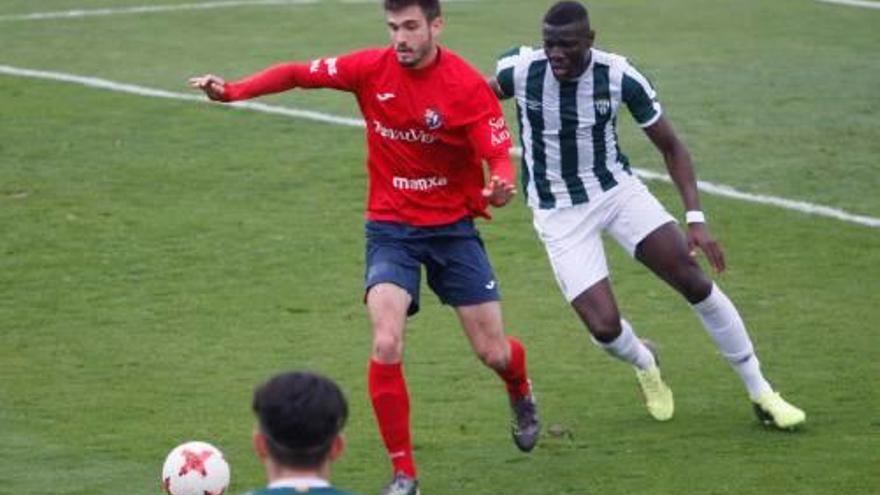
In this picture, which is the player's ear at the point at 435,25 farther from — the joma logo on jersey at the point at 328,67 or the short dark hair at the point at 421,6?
the joma logo on jersey at the point at 328,67

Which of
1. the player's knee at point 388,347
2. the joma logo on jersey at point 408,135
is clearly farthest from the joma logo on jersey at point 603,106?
the player's knee at point 388,347

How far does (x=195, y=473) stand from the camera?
970 centimetres

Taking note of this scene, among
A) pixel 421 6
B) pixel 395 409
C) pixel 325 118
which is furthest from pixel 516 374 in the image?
pixel 325 118

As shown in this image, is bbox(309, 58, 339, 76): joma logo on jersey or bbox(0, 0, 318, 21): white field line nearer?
bbox(309, 58, 339, 76): joma logo on jersey

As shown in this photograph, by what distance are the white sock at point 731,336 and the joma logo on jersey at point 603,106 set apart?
1.12 metres

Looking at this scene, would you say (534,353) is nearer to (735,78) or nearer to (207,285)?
(207,285)

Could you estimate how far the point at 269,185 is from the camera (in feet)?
62.3

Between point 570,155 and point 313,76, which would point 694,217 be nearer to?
point 570,155

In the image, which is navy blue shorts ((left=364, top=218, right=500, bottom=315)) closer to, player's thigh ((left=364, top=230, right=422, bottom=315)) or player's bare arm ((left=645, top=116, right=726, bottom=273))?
player's thigh ((left=364, top=230, right=422, bottom=315))

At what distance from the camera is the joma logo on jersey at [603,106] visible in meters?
12.2

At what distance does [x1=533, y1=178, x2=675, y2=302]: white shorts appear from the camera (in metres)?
12.1

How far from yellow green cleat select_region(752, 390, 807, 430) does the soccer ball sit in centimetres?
356

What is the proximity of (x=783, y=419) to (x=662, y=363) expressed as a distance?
73.6 inches

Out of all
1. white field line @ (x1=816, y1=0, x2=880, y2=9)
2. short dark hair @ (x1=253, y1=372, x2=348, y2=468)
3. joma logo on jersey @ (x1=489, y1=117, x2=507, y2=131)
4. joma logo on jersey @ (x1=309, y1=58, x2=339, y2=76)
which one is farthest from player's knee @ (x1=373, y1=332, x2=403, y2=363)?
white field line @ (x1=816, y1=0, x2=880, y2=9)
